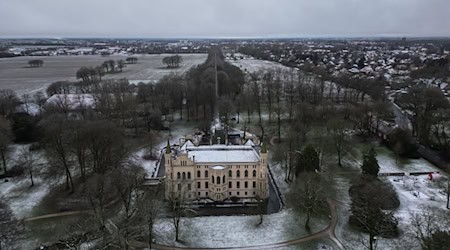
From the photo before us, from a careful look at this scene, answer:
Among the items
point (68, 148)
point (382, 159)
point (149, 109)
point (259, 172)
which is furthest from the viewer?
point (149, 109)

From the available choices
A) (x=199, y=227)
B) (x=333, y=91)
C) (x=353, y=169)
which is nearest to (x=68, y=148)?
(x=199, y=227)

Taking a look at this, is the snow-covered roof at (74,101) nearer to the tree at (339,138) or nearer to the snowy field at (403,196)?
the tree at (339,138)

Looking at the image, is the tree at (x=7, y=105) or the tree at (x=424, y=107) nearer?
the tree at (x=424, y=107)

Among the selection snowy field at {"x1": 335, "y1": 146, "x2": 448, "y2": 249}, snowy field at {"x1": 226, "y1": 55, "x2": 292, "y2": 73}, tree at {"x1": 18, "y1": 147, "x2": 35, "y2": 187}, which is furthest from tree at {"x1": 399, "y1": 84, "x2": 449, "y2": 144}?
snowy field at {"x1": 226, "y1": 55, "x2": 292, "y2": 73}

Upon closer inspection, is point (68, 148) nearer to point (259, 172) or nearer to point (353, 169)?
point (259, 172)

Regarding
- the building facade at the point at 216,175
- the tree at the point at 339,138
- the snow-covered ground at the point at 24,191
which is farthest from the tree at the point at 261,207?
the snow-covered ground at the point at 24,191

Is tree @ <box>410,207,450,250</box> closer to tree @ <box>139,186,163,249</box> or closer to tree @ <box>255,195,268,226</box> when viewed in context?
tree @ <box>255,195,268,226</box>
